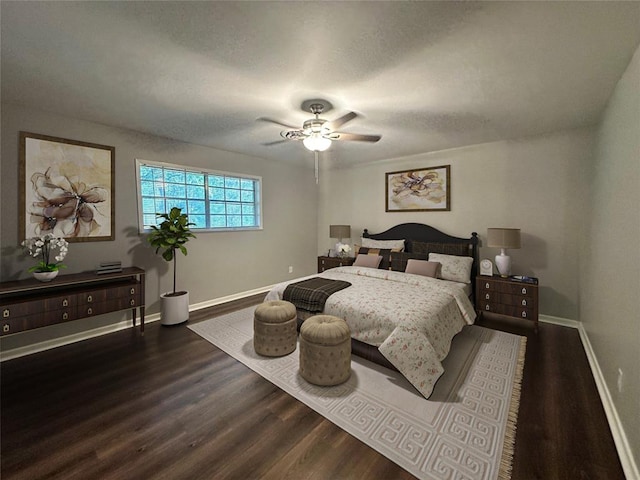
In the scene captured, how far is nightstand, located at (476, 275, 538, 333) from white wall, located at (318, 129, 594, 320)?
0.50m

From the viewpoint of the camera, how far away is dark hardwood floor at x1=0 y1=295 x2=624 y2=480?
1.50 meters

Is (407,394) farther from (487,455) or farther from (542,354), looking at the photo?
(542,354)

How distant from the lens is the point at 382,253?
456 centimetres

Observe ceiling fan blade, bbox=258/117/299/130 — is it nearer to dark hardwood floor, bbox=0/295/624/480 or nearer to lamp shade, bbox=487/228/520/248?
dark hardwood floor, bbox=0/295/624/480

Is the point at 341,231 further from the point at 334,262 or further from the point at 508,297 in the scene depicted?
the point at 508,297

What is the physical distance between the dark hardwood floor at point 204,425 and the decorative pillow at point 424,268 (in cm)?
137

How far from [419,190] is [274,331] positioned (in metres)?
3.45

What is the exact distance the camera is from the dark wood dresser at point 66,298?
7.97ft

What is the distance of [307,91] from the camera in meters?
2.38

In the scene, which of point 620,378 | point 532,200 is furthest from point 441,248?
point 620,378

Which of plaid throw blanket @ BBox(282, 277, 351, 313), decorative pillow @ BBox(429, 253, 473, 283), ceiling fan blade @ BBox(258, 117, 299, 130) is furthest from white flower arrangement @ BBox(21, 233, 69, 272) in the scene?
decorative pillow @ BBox(429, 253, 473, 283)

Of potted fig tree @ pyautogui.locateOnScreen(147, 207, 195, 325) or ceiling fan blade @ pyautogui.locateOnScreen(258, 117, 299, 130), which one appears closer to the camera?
ceiling fan blade @ pyautogui.locateOnScreen(258, 117, 299, 130)

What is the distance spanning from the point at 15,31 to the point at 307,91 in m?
1.94

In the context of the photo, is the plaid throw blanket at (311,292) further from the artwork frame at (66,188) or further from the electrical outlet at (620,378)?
the artwork frame at (66,188)
